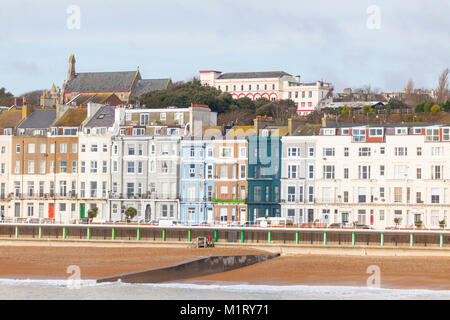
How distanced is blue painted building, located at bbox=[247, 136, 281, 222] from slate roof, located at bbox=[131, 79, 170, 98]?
82498 millimetres

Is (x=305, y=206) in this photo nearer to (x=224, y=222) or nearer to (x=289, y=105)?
(x=224, y=222)

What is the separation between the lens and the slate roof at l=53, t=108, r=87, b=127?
94.4 meters

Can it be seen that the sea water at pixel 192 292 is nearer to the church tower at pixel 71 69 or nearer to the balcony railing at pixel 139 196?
the balcony railing at pixel 139 196

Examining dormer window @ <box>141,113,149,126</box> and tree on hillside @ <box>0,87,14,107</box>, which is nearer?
dormer window @ <box>141,113,149,126</box>

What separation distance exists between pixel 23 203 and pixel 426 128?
36.0 m

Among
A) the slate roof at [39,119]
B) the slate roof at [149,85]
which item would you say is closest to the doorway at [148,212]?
the slate roof at [39,119]

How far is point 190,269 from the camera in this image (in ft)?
204

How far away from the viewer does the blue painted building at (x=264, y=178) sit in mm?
84688

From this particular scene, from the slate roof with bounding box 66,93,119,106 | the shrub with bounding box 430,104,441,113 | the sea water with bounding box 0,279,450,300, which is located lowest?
the sea water with bounding box 0,279,450,300

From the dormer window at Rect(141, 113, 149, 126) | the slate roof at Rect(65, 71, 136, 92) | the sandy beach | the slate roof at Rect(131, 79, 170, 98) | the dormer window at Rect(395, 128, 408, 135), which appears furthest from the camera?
the slate roof at Rect(65, 71, 136, 92)

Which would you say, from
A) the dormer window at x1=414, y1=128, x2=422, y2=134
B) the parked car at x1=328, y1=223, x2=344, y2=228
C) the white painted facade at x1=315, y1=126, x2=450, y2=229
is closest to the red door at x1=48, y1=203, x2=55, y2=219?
the white painted facade at x1=315, y1=126, x2=450, y2=229

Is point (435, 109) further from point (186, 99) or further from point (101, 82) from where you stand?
point (101, 82)

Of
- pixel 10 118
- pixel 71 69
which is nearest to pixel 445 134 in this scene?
pixel 10 118

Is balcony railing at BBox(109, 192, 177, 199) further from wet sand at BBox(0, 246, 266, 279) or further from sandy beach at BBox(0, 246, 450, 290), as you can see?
sandy beach at BBox(0, 246, 450, 290)
